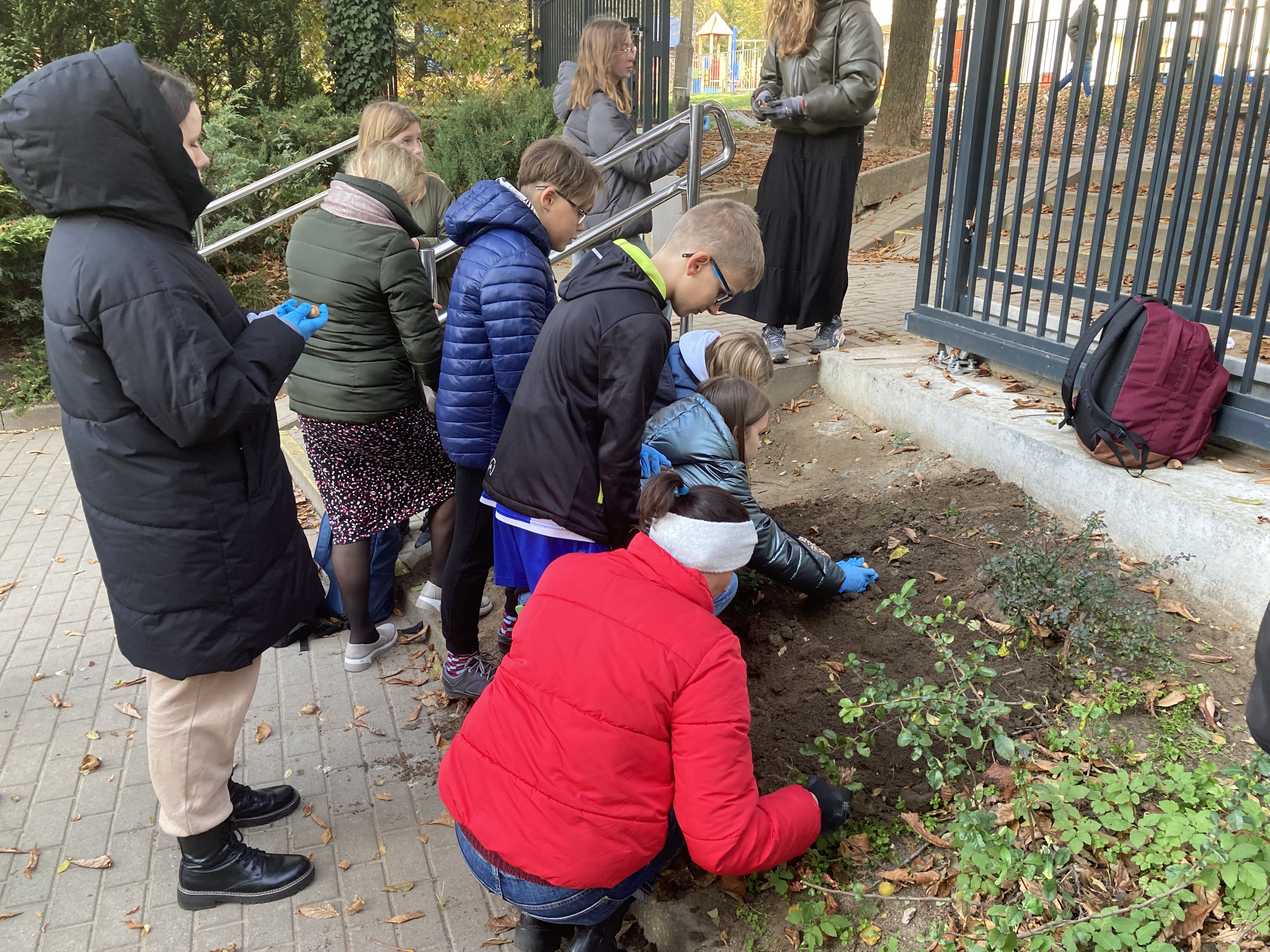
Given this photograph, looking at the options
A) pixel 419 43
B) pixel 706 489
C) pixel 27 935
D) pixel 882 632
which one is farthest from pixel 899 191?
pixel 27 935

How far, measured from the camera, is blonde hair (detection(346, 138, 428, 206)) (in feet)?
11.4

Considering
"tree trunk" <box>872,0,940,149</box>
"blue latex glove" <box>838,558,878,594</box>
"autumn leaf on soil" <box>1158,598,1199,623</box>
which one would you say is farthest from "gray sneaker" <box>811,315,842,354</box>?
"tree trunk" <box>872,0,940,149</box>

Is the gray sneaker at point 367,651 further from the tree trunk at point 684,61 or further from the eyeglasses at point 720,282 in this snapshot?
the tree trunk at point 684,61

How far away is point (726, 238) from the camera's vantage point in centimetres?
285

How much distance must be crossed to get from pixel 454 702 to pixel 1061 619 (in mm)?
2245

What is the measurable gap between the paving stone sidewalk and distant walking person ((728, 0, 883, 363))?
2810 millimetres

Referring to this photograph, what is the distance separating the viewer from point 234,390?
7.39ft

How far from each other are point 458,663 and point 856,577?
1552 millimetres

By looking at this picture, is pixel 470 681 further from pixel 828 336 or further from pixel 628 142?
pixel 628 142

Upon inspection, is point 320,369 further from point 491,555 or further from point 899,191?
point 899,191

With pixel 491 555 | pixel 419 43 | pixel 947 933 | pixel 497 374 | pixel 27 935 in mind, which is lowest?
pixel 27 935

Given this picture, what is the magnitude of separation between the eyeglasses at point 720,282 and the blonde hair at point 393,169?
125cm

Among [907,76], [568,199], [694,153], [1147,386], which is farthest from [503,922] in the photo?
[907,76]

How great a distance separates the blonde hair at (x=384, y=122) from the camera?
172 inches
